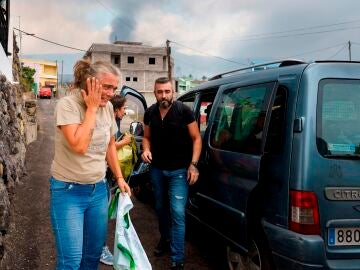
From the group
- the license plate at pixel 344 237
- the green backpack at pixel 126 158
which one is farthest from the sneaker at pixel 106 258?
the license plate at pixel 344 237

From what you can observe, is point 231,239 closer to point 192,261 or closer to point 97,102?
point 192,261

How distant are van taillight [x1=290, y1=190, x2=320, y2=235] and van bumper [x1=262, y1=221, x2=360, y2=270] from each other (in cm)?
5

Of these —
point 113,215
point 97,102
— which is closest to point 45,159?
→ point 113,215

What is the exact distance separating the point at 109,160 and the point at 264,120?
1280 mm

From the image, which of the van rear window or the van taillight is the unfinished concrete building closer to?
the van rear window

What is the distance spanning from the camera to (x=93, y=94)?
2.58 metres

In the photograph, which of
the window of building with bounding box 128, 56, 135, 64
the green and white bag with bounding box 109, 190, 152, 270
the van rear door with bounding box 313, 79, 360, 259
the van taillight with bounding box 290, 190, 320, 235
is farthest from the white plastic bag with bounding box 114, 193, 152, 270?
the window of building with bounding box 128, 56, 135, 64

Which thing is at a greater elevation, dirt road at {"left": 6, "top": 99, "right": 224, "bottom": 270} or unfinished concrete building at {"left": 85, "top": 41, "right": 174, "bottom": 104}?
unfinished concrete building at {"left": 85, "top": 41, "right": 174, "bottom": 104}

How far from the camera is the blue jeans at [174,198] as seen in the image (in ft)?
13.1

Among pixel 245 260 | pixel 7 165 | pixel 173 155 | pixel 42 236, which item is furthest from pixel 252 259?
pixel 7 165

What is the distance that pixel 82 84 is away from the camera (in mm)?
2719

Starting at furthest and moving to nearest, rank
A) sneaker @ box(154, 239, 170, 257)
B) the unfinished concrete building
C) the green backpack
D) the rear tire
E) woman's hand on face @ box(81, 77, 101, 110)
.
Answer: the unfinished concrete building < sneaker @ box(154, 239, 170, 257) < the green backpack < the rear tire < woman's hand on face @ box(81, 77, 101, 110)

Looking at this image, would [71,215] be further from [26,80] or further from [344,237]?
[26,80]

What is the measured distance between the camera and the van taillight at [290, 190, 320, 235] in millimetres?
2672
